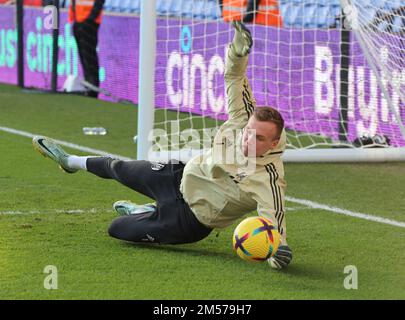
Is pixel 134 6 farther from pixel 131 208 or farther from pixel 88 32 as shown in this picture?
pixel 131 208

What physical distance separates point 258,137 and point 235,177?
0.29m

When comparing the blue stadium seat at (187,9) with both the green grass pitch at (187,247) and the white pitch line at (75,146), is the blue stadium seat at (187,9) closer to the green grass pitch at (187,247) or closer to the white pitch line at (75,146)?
the white pitch line at (75,146)

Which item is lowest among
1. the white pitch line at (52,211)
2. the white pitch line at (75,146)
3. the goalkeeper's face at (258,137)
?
the white pitch line at (75,146)

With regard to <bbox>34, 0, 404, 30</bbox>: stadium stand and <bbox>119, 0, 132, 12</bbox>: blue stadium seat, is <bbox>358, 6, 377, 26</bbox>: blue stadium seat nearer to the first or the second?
<bbox>34, 0, 404, 30</bbox>: stadium stand

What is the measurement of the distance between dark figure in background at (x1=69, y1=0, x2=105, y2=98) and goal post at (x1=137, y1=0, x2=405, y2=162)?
4.87 feet

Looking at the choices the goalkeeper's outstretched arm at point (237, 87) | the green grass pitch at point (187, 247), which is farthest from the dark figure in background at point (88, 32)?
the goalkeeper's outstretched arm at point (237, 87)

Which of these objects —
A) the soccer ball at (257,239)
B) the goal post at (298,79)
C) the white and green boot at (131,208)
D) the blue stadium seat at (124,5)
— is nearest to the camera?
the soccer ball at (257,239)

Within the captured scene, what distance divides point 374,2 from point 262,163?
397 cm

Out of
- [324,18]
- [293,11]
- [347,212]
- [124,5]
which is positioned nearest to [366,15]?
[324,18]

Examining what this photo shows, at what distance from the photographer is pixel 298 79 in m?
10.4

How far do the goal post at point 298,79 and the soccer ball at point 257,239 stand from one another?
2.83m

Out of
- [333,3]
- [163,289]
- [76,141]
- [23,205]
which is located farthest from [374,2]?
[163,289]

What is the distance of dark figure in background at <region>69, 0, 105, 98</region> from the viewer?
1333 centimetres

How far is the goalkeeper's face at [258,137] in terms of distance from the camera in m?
4.80
